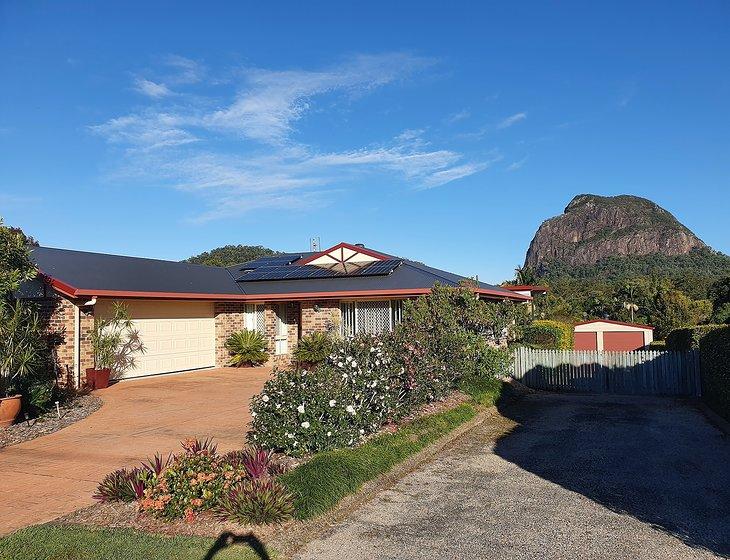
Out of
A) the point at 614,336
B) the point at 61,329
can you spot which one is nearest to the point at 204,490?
the point at 61,329

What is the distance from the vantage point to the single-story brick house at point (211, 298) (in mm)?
14805

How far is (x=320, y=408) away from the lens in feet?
25.9

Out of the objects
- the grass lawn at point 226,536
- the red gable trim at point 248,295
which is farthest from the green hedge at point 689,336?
the grass lawn at point 226,536

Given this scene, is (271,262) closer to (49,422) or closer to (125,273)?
(125,273)

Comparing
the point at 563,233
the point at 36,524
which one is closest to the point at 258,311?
the point at 36,524

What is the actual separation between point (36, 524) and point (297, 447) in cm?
297

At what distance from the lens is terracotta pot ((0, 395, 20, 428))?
10.4 metres

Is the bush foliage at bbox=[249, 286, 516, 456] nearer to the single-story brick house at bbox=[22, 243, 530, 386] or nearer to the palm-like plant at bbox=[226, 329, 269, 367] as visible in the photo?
the single-story brick house at bbox=[22, 243, 530, 386]

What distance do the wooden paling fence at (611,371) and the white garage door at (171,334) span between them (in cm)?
1009

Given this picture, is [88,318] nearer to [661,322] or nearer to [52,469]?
[52,469]

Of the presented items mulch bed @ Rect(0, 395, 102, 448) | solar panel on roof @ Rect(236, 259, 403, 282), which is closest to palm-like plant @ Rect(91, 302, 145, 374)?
mulch bed @ Rect(0, 395, 102, 448)

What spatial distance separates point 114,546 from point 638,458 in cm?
732

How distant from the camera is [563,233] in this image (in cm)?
11000

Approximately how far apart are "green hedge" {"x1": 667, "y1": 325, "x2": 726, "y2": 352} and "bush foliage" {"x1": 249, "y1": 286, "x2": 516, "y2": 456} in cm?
514
